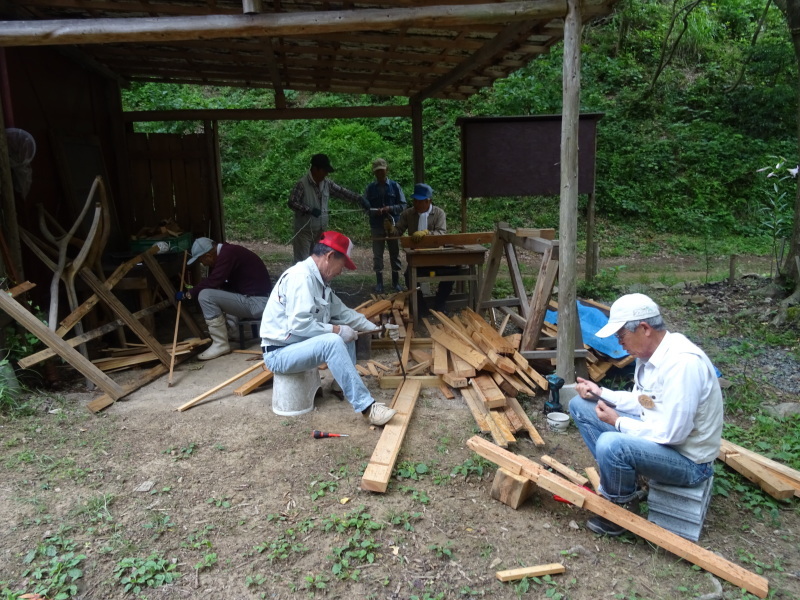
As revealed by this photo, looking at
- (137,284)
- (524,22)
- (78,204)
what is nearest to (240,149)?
(78,204)

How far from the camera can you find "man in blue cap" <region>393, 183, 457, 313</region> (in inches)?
329

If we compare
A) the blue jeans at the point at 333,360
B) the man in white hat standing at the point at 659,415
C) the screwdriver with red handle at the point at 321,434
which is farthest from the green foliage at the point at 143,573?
the man in white hat standing at the point at 659,415

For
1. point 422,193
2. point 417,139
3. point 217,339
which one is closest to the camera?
point 217,339

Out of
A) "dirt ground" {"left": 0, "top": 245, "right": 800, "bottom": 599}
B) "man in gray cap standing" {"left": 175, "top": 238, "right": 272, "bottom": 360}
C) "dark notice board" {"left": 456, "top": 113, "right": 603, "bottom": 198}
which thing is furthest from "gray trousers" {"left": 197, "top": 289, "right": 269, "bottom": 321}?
"dark notice board" {"left": 456, "top": 113, "right": 603, "bottom": 198}


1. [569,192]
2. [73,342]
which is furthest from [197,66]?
[569,192]

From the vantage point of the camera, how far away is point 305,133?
1806cm

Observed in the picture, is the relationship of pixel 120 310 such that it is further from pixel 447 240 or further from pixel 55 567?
pixel 447 240

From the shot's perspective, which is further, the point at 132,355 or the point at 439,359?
the point at 132,355

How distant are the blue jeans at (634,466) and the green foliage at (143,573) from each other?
2.48 metres

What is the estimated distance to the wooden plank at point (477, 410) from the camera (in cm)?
472

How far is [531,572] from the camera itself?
10.1 ft

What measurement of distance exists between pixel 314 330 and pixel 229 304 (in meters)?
2.21

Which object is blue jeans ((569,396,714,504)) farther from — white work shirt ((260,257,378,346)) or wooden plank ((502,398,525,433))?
white work shirt ((260,257,378,346))

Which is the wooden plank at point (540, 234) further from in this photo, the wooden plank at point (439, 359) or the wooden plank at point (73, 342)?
the wooden plank at point (73, 342)
